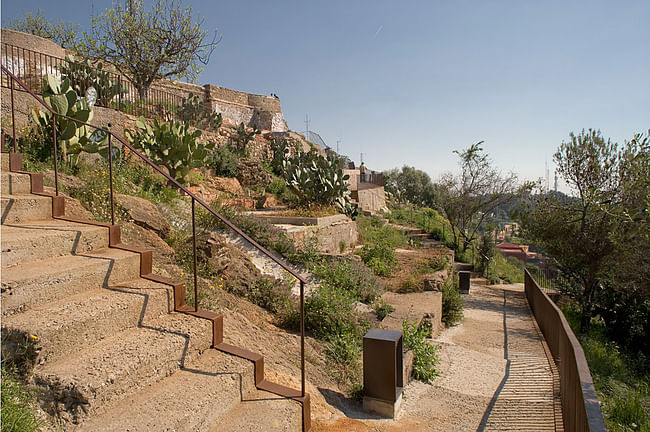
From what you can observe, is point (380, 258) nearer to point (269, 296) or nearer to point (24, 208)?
point (269, 296)

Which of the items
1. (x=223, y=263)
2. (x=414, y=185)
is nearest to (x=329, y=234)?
(x=223, y=263)

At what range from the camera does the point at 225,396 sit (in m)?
2.82

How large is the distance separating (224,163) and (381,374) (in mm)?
12015

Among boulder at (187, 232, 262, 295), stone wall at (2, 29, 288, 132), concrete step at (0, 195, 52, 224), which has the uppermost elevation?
stone wall at (2, 29, 288, 132)

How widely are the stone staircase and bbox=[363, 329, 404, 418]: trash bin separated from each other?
1.30 metres

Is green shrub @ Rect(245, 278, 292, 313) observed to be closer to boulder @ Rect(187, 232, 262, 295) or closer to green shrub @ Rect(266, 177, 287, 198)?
boulder @ Rect(187, 232, 262, 295)

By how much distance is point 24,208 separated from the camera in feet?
12.8

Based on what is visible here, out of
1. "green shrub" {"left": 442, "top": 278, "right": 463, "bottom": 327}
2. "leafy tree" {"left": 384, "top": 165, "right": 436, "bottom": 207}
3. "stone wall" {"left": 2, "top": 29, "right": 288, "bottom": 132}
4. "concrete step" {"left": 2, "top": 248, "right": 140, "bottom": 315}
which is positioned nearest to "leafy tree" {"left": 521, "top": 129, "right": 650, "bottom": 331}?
"green shrub" {"left": 442, "top": 278, "right": 463, "bottom": 327}

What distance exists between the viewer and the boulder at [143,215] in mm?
5598

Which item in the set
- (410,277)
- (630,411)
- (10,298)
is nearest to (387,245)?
(410,277)

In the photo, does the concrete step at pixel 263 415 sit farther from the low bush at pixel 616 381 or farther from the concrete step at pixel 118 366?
the low bush at pixel 616 381

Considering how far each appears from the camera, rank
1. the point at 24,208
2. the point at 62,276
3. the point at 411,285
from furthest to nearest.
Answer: the point at 411,285 < the point at 24,208 < the point at 62,276

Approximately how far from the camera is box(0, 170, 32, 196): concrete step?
4.19 metres

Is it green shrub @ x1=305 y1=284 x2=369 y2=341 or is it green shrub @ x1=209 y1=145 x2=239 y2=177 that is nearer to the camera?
green shrub @ x1=305 y1=284 x2=369 y2=341
